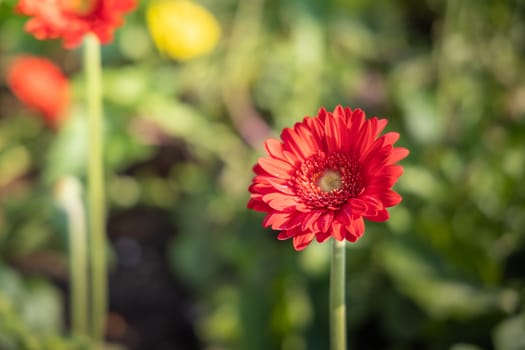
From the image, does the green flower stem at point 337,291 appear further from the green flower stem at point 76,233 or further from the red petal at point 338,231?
the green flower stem at point 76,233

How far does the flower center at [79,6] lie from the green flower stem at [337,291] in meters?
0.42

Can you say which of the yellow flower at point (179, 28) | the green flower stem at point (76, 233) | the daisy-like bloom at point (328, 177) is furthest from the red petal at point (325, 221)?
the yellow flower at point (179, 28)

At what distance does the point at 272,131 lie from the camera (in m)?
1.74

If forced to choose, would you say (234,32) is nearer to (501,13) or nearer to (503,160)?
(501,13)

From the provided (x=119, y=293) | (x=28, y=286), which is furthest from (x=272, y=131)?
(x=28, y=286)

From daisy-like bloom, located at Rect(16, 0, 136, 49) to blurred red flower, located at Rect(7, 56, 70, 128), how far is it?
2.48ft

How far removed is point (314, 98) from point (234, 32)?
0.37 metres

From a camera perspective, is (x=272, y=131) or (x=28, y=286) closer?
(x=28, y=286)

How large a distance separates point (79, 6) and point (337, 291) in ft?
1.69

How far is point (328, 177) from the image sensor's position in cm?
66

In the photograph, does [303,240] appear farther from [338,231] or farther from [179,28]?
[179,28]

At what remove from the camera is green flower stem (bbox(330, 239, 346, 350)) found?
62 centimetres

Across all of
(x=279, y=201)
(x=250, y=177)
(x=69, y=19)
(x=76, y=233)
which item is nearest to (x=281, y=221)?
(x=279, y=201)

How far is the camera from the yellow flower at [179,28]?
1.50 metres
